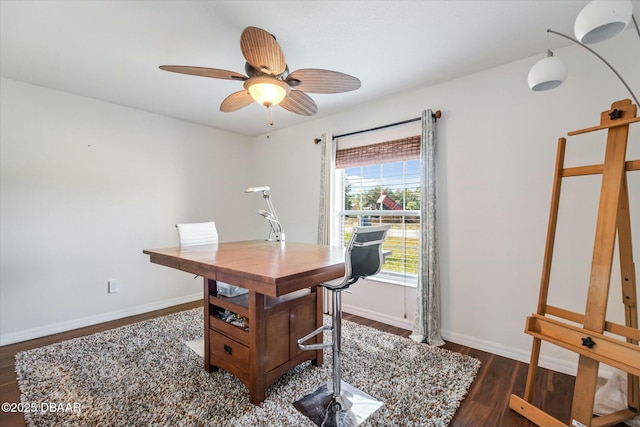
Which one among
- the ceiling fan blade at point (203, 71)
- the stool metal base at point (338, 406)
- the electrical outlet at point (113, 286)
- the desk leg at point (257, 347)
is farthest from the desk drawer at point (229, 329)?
the electrical outlet at point (113, 286)

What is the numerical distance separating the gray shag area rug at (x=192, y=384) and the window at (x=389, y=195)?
82 cm

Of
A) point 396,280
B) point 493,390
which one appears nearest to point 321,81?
point 396,280

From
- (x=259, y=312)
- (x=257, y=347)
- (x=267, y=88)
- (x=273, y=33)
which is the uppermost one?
(x=273, y=33)

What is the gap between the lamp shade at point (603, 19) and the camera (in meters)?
1.09

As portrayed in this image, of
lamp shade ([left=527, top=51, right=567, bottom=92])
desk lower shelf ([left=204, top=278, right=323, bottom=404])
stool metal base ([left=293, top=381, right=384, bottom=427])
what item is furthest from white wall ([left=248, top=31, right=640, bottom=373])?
desk lower shelf ([left=204, top=278, right=323, bottom=404])

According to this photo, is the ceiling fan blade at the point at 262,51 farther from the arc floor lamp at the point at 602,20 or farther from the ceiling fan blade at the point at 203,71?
the arc floor lamp at the point at 602,20

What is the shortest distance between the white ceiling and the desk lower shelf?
173cm

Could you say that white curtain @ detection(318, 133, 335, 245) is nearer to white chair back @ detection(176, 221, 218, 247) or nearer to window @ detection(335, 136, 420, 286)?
window @ detection(335, 136, 420, 286)

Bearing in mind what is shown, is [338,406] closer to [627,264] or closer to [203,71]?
[627,264]

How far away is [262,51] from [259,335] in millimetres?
1632

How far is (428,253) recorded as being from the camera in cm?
262

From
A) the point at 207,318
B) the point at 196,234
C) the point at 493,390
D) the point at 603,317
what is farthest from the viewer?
the point at 196,234

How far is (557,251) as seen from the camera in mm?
2137

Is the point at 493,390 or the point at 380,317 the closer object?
the point at 493,390
